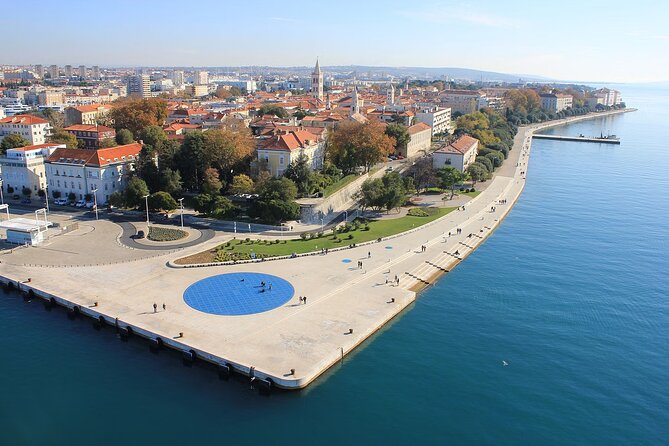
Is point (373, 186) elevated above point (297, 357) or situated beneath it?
elevated above

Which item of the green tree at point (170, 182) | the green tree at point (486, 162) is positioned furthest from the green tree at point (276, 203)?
the green tree at point (486, 162)

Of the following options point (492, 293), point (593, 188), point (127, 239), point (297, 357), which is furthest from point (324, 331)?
point (593, 188)

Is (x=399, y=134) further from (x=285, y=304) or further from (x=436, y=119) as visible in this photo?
(x=285, y=304)

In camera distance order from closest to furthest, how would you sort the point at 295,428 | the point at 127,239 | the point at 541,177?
1. the point at 295,428
2. the point at 127,239
3. the point at 541,177

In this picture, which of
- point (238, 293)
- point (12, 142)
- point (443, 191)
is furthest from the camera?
point (12, 142)

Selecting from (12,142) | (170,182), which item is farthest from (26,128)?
(170,182)

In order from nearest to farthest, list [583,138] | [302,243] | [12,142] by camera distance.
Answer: [302,243], [12,142], [583,138]

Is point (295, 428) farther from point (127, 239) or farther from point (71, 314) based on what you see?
point (127, 239)
